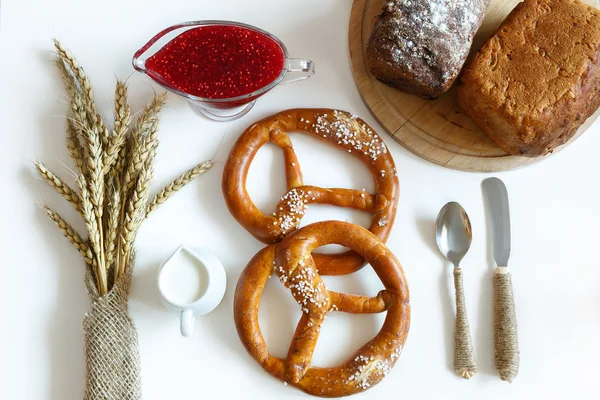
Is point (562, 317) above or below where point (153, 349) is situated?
above

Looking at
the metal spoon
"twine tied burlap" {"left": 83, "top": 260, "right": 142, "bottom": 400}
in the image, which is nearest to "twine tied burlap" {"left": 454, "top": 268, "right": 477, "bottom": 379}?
the metal spoon

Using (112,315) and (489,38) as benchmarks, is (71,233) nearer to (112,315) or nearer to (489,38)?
(112,315)

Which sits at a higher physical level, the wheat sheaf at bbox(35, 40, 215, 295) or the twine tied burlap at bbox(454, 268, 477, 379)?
the wheat sheaf at bbox(35, 40, 215, 295)

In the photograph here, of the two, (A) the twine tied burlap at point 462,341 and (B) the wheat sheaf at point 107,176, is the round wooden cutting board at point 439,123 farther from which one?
(B) the wheat sheaf at point 107,176

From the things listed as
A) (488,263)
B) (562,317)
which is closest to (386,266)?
(488,263)

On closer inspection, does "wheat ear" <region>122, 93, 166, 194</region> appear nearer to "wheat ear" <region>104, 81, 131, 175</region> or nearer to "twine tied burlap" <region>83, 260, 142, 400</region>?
"wheat ear" <region>104, 81, 131, 175</region>

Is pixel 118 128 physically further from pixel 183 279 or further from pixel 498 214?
pixel 498 214

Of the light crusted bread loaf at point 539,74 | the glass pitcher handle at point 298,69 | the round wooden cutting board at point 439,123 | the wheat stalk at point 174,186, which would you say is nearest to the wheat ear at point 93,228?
the wheat stalk at point 174,186
